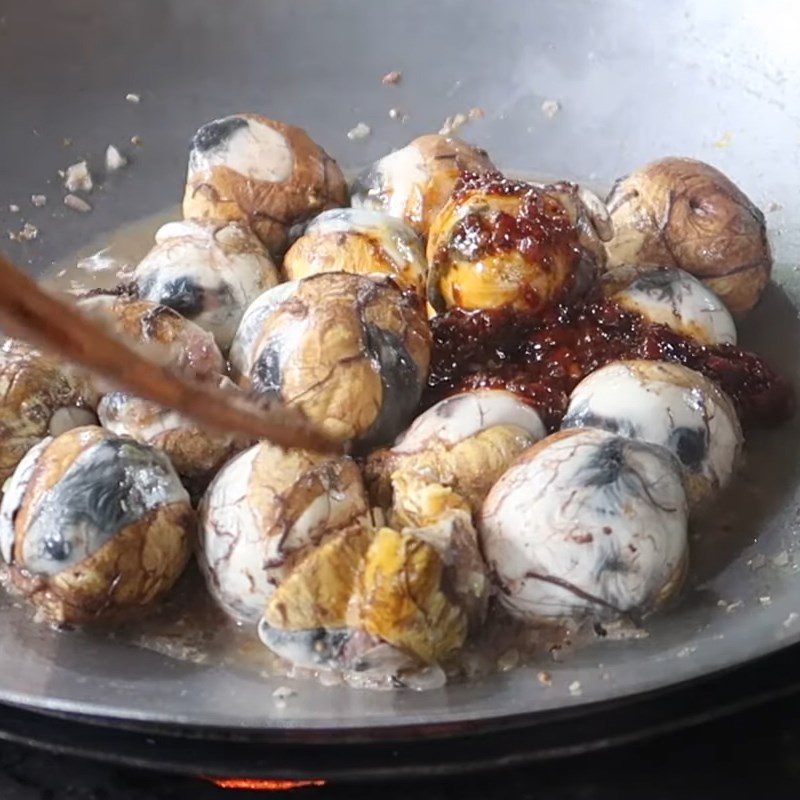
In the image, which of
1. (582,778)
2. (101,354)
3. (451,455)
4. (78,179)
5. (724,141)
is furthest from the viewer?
(78,179)

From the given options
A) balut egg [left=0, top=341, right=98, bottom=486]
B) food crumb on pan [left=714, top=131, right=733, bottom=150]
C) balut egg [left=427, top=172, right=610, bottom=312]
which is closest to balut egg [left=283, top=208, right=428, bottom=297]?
balut egg [left=427, top=172, right=610, bottom=312]

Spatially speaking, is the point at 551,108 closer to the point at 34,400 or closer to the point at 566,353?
the point at 566,353

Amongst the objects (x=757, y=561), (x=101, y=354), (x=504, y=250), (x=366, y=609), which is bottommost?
(x=757, y=561)

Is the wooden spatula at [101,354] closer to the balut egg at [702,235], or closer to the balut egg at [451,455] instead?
the balut egg at [451,455]

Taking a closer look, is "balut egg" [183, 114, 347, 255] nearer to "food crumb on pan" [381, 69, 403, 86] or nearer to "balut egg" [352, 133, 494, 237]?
"balut egg" [352, 133, 494, 237]

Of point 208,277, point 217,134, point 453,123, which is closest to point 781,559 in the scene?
point 208,277

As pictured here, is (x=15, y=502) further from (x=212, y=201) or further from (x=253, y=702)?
(x=212, y=201)
